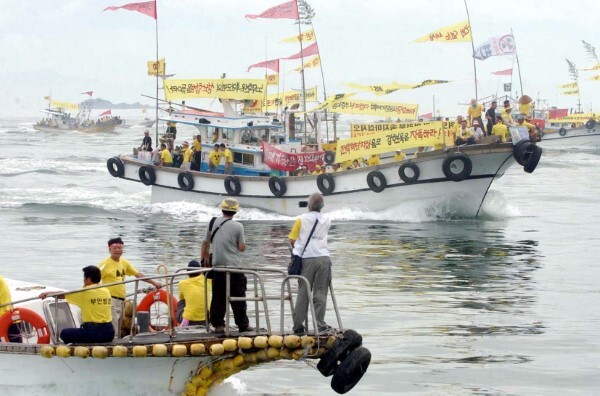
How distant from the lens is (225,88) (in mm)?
36250

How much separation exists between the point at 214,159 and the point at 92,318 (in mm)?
23701

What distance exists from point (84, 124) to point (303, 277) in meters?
121

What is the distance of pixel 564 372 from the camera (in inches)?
575

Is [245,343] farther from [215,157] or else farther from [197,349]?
[215,157]

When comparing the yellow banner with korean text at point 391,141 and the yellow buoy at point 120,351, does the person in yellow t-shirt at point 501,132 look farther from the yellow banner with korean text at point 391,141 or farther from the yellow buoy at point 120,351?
the yellow buoy at point 120,351

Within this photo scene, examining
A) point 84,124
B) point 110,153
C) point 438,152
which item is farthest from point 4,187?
point 84,124

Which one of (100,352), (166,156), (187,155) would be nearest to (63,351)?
(100,352)

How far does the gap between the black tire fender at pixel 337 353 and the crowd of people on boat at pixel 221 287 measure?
39cm

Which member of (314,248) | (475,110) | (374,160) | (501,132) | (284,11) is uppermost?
(284,11)

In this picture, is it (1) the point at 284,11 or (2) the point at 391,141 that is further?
(1) the point at 284,11

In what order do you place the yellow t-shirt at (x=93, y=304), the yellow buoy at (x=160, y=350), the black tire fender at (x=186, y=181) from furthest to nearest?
the black tire fender at (x=186, y=181), the yellow t-shirt at (x=93, y=304), the yellow buoy at (x=160, y=350)

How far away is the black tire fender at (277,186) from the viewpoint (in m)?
34.2

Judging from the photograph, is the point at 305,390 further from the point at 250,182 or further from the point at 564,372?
the point at 250,182

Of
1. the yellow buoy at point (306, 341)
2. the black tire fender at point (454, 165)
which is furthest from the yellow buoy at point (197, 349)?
the black tire fender at point (454, 165)
